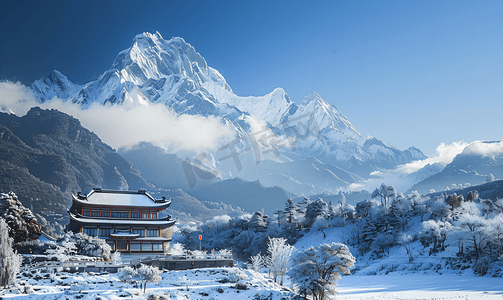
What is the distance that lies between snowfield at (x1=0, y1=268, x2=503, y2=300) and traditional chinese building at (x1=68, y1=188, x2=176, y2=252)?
19233mm

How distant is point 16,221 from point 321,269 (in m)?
51.4

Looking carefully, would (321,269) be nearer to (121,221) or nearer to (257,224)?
(121,221)

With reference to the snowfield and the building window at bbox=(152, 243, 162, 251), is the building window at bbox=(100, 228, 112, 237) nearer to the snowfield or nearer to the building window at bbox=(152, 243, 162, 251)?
the building window at bbox=(152, 243, 162, 251)

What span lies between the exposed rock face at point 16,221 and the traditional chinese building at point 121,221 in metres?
7.43

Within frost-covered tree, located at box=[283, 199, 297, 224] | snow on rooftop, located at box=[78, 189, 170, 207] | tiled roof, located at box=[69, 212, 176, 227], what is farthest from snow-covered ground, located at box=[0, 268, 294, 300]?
frost-covered tree, located at box=[283, 199, 297, 224]

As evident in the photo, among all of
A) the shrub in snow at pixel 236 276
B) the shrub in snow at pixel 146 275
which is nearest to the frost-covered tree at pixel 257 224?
the shrub in snow at pixel 236 276

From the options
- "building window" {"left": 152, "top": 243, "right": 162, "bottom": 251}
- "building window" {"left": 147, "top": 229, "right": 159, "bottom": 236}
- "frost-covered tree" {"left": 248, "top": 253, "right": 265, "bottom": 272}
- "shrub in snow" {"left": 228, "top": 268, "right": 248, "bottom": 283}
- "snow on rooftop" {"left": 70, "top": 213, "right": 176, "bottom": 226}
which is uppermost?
"snow on rooftop" {"left": 70, "top": 213, "right": 176, "bottom": 226}

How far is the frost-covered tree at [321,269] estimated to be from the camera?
155 ft

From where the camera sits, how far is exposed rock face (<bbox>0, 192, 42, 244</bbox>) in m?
62.1

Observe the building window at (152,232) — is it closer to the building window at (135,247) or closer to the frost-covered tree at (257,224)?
the building window at (135,247)

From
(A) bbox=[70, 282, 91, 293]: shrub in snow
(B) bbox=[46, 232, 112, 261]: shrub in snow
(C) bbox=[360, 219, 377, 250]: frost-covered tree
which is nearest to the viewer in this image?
(A) bbox=[70, 282, 91, 293]: shrub in snow

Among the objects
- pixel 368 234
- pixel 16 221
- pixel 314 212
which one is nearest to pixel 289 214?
pixel 314 212

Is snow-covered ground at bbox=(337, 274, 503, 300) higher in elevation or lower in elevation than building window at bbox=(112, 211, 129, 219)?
lower

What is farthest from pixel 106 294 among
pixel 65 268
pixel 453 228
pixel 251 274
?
pixel 453 228
